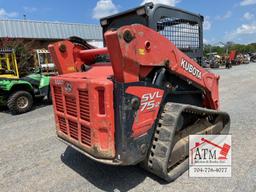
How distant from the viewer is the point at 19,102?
7227 millimetres

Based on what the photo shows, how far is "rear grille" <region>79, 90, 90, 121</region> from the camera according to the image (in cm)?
258

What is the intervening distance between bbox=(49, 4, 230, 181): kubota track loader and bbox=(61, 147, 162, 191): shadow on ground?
10.9 inches

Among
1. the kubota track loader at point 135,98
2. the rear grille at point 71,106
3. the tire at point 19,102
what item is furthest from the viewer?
the tire at point 19,102

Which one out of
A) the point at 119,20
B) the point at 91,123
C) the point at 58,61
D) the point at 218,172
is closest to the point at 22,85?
the point at 58,61

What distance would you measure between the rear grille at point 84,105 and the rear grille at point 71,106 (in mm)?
160

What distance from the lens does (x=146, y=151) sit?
9.08 feet

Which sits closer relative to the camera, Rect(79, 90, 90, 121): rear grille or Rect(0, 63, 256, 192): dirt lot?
Rect(79, 90, 90, 121): rear grille

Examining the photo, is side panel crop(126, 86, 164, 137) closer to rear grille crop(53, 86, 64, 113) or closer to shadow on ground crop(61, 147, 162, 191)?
shadow on ground crop(61, 147, 162, 191)

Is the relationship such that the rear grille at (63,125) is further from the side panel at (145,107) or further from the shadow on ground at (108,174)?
the side panel at (145,107)

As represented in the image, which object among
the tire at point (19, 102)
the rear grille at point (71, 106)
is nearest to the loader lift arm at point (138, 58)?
the rear grille at point (71, 106)

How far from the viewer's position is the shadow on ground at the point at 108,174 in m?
2.94

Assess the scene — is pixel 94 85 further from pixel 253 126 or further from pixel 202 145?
pixel 253 126

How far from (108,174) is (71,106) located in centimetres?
107

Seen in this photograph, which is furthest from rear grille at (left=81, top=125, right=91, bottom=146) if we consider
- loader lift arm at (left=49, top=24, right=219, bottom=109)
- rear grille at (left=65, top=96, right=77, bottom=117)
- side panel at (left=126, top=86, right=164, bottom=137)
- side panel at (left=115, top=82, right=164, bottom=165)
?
loader lift arm at (left=49, top=24, right=219, bottom=109)
